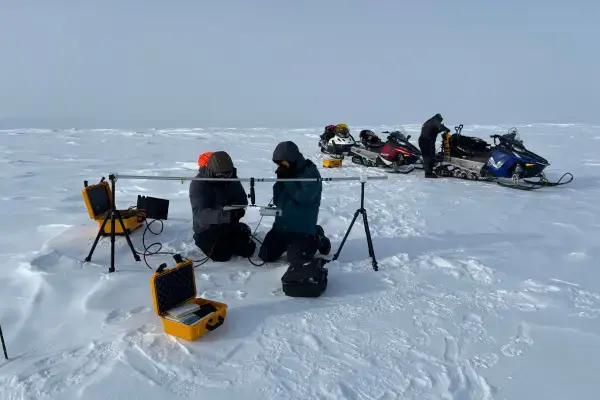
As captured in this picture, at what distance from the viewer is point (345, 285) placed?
4035 mm

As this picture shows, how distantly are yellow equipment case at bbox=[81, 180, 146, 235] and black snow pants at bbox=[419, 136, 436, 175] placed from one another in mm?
5698

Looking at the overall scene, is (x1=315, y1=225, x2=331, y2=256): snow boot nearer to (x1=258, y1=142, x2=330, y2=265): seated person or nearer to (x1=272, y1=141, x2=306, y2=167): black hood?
(x1=258, y1=142, x2=330, y2=265): seated person

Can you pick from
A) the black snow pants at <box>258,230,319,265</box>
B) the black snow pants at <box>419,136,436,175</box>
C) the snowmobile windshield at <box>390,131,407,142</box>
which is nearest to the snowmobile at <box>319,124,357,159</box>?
the snowmobile windshield at <box>390,131,407,142</box>

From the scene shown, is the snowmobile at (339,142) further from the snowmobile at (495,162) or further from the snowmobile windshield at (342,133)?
the snowmobile at (495,162)

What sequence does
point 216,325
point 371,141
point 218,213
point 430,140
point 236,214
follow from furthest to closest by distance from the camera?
point 371,141, point 430,140, point 236,214, point 218,213, point 216,325

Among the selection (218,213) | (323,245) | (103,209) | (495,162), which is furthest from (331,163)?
(218,213)

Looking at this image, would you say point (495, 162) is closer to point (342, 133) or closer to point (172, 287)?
point (342, 133)

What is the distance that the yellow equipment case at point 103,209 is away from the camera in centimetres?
477

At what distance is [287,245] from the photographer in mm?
4512

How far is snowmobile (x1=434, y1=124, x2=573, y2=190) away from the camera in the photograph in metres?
7.87

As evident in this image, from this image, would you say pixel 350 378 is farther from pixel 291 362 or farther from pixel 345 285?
pixel 345 285

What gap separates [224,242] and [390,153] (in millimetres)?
5963

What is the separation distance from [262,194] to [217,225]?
3020 millimetres

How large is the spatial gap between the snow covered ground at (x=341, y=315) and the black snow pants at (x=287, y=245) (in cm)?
18
